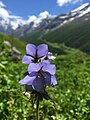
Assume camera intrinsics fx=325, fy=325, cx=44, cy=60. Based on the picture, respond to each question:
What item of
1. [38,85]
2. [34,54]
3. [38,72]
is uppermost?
[34,54]

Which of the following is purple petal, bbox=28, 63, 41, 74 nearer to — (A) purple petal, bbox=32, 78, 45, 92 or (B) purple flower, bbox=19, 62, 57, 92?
(B) purple flower, bbox=19, 62, 57, 92

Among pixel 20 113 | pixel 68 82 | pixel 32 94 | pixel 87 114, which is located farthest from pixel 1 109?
pixel 68 82

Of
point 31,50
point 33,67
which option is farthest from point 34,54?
point 33,67

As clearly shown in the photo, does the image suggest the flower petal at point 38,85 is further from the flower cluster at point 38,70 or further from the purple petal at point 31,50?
the purple petal at point 31,50

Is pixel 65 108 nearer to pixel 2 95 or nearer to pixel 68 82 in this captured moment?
pixel 2 95

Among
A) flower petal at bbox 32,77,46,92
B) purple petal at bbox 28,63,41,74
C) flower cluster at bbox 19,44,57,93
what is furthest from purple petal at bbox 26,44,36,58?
flower petal at bbox 32,77,46,92

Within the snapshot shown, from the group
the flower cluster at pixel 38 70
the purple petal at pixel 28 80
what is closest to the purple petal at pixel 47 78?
the flower cluster at pixel 38 70

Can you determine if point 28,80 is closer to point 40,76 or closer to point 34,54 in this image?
point 40,76
